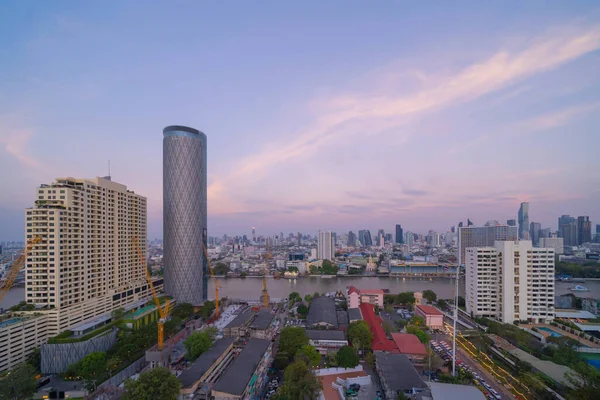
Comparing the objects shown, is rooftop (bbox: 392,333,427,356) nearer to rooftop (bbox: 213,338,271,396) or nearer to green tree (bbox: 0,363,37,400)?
rooftop (bbox: 213,338,271,396)

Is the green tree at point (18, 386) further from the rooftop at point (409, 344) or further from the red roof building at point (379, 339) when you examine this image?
the rooftop at point (409, 344)

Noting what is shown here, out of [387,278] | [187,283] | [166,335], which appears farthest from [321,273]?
[166,335]

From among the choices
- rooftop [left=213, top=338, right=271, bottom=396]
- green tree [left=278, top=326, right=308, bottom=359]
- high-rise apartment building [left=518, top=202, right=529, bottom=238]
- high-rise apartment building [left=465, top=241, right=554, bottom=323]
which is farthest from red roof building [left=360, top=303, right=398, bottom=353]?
high-rise apartment building [left=518, top=202, right=529, bottom=238]

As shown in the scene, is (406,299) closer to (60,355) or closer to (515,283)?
(515,283)

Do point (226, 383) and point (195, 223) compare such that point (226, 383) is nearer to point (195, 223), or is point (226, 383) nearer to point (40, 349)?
point (40, 349)

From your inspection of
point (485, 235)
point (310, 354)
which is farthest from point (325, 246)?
point (310, 354)

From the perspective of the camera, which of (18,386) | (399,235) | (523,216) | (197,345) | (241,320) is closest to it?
(18,386)

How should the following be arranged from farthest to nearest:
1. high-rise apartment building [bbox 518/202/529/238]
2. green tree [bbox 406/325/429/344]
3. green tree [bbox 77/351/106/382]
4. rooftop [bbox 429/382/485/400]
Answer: high-rise apartment building [bbox 518/202/529/238]
green tree [bbox 406/325/429/344]
green tree [bbox 77/351/106/382]
rooftop [bbox 429/382/485/400]
